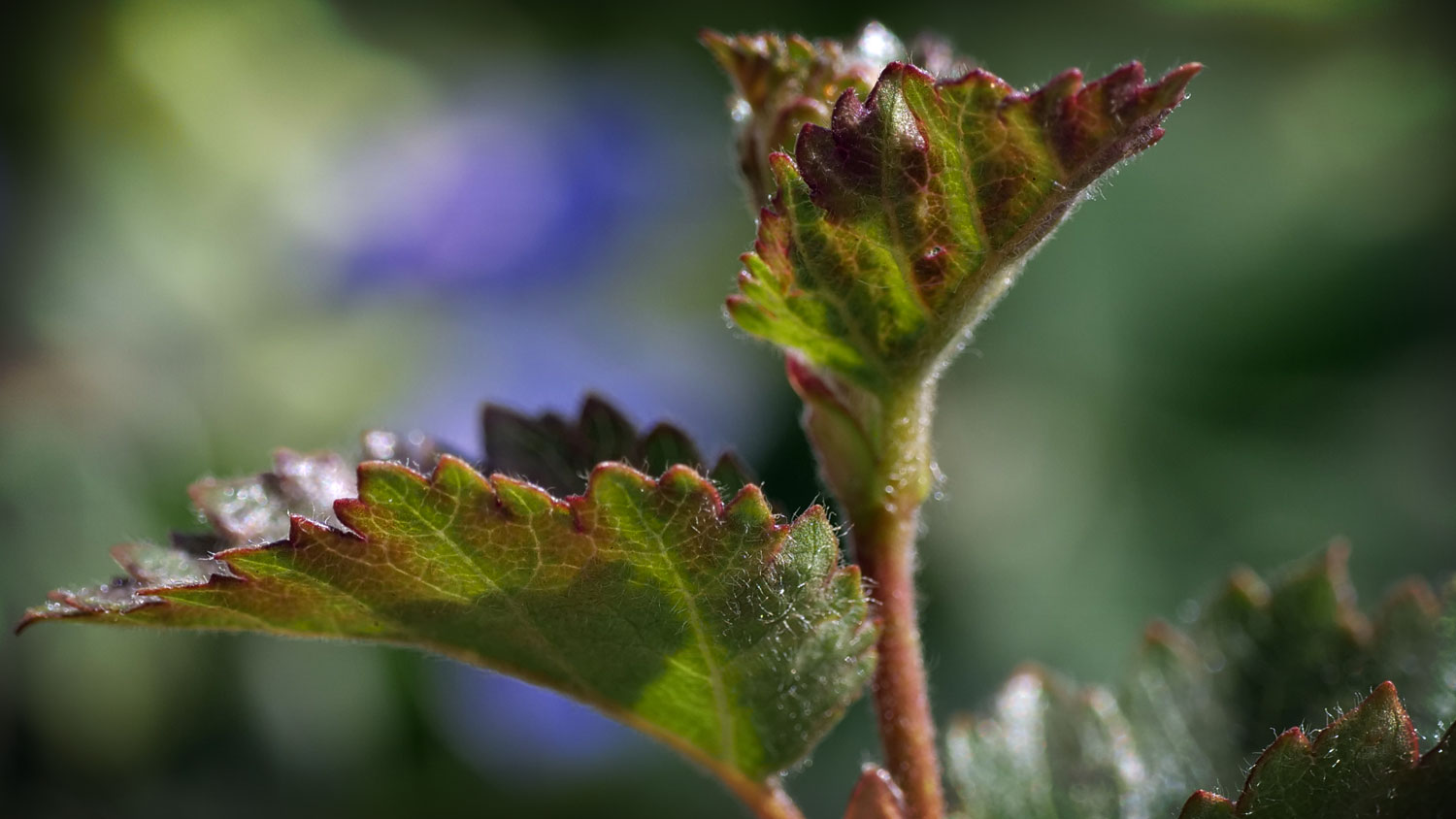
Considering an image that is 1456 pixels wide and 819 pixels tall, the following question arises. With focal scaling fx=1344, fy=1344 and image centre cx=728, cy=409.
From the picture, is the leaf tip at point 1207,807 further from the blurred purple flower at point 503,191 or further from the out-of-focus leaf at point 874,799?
the blurred purple flower at point 503,191

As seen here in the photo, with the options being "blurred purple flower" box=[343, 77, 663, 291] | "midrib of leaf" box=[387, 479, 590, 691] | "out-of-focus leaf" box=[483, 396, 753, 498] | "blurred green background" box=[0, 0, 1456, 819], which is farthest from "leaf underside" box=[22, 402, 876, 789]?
"blurred purple flower" box=[343, 77, 663, 291]

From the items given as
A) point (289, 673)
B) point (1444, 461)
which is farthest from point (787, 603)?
point (1444, 461)

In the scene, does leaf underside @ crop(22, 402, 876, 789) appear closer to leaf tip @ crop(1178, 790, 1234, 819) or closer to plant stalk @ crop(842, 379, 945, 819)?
plant stalk @ crop(842, 379, 945, 819)

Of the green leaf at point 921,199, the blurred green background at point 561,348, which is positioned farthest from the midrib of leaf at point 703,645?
the blurred green background at point 561,348

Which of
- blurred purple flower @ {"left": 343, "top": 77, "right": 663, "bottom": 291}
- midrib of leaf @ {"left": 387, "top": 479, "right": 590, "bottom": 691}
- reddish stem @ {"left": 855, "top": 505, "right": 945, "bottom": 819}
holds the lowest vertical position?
reddish stem @ {"left": 855, "top": 505, "right": 945, "bottom": 819}

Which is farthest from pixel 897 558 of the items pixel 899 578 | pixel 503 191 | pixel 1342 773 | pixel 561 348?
pixel 503 191
